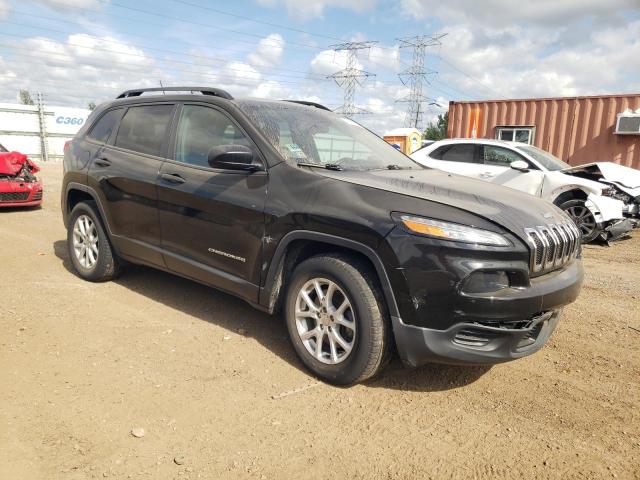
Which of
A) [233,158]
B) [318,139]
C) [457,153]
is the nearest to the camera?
[233,158]

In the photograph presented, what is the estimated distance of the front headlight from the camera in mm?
2592

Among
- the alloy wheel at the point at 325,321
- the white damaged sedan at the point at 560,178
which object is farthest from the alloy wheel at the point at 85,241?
the white damaged sedan at the point at 560,178

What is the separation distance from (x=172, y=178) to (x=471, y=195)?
7.40 ft

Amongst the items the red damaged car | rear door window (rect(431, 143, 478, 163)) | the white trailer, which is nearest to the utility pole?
the white trailer

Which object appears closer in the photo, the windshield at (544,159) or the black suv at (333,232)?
the black suv at (333,232)

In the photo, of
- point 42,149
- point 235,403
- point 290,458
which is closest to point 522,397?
point 290,458

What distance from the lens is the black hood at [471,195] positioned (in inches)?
109

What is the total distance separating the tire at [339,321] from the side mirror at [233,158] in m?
0.77

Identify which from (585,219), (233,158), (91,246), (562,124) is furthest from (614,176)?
(91,246)

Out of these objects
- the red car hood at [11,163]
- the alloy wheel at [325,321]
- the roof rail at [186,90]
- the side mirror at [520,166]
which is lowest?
the alloy wheel at [325,321]

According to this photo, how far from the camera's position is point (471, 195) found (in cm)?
302

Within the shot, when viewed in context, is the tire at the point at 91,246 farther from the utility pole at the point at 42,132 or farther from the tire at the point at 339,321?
the utility pole at the point at 42,132

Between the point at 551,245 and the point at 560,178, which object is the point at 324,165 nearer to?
the point at 551,245

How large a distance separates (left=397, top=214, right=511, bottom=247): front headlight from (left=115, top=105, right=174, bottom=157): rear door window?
242cm
